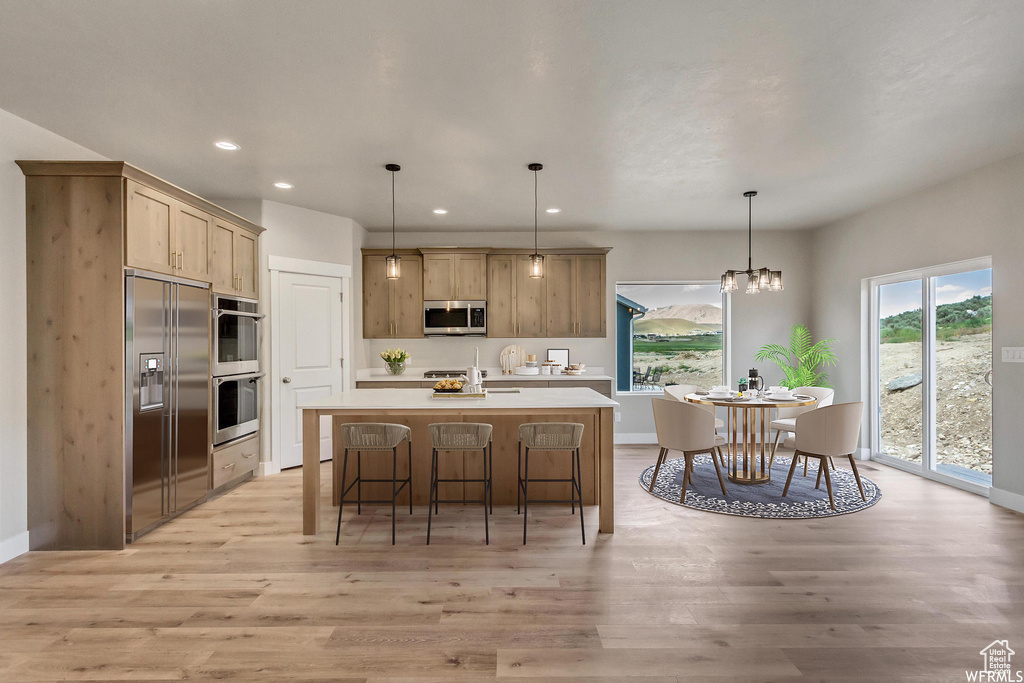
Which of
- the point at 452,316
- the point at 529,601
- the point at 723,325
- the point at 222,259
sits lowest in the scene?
the point at 529,601

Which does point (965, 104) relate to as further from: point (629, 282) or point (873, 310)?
point (629, 282)

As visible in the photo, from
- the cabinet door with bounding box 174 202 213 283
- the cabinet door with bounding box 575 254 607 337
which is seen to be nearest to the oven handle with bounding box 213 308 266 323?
the cabinet door with bounding box 174 202 213 283

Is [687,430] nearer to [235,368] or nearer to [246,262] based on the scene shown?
[235,368]

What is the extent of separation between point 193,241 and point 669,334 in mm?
5340

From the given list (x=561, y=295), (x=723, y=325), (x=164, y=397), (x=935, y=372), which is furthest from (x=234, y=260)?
(x=935, y=372)

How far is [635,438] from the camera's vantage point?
6.43 m

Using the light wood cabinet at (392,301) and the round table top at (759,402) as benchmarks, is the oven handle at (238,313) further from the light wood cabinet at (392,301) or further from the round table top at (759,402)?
the round table top at (759,402)

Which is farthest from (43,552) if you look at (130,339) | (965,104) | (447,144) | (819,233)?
(819,233)

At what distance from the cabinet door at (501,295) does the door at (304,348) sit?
1.79 metres

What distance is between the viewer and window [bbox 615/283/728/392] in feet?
21.3

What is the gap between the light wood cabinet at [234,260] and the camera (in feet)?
13.8

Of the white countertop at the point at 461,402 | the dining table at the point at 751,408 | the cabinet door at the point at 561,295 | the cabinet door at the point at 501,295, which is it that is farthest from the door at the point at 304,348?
the dining table at the point at 751,408

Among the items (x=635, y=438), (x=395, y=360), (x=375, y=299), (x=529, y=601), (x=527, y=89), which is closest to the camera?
(x=529, y=601)

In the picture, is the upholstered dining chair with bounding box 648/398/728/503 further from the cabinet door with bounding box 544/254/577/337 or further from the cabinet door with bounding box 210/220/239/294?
the cabinet door with bounding box 210/220/239/294
